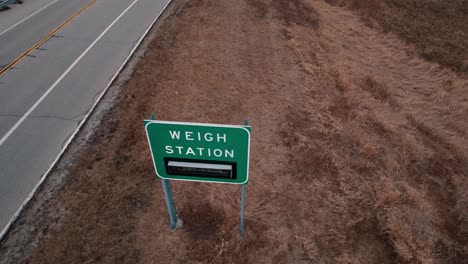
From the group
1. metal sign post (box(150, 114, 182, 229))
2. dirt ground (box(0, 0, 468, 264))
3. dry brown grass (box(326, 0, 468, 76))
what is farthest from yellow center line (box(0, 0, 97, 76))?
dry brown grass (box(326, 0, 468, 76))

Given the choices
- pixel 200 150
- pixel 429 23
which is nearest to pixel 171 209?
pixel 200 150

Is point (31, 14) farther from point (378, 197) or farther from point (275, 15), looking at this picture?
point (378, 197)

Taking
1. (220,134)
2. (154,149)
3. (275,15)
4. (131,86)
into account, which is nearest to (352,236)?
(220,134)

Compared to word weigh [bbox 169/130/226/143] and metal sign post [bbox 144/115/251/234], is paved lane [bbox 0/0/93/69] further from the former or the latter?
word weigh [bbox 169/130/226/143]

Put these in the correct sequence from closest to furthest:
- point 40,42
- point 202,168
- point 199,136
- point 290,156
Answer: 1. point 199,136
2. point 202,168
3. point 290,156
4. point 40,42

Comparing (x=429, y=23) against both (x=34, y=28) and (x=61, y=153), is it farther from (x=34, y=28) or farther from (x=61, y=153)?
(x=34, y=28)

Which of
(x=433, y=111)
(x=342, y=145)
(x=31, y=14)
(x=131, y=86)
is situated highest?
(x=31, y=14)
